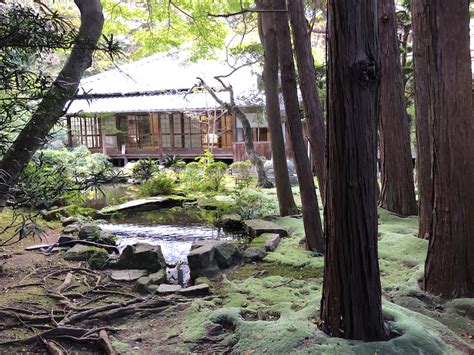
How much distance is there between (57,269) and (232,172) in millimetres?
10463

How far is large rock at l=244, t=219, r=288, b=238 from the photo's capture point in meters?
7.80

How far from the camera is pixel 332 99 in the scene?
9.78 feet

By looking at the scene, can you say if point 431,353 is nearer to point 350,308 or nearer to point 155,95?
point 350,308

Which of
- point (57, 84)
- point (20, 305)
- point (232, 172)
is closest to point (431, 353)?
point (57, 84)

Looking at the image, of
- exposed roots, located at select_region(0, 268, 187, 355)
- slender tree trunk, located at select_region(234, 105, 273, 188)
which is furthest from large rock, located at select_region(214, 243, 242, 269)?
slender tree trunk, located at select_region(234, 105, 273, 188)

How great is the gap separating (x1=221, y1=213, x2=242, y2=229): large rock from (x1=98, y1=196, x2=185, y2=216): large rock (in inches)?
127

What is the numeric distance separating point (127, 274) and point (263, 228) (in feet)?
9.39

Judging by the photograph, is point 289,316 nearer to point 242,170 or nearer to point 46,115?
point 46,115

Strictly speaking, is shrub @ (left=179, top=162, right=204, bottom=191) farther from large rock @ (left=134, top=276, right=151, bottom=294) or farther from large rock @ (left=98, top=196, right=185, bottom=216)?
large rock @ (left=134, top=276, right=151, bottom=294)

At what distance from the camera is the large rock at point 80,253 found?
669 cm

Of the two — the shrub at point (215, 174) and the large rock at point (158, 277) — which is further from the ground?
the shrub at point (215, 174)

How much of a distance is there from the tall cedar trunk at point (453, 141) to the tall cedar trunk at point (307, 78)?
1743mm

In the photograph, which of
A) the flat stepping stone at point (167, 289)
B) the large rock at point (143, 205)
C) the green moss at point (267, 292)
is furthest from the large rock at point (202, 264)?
the large rock at point (143, 205)

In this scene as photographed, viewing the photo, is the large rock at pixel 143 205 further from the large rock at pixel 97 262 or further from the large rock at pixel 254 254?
the large rock at pixel 254 254
